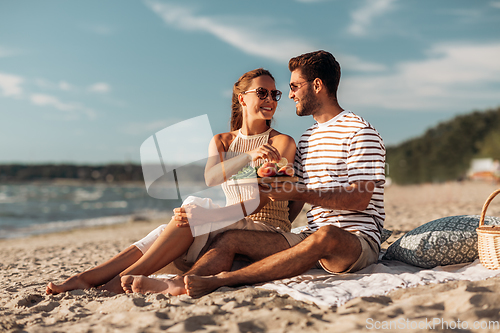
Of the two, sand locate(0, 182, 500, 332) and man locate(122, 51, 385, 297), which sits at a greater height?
man locate(122, 51, 385, 297)

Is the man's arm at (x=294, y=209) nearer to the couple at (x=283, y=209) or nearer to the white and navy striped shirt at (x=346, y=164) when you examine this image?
the couple at (x=283, y=209)

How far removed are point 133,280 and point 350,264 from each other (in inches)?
67.1

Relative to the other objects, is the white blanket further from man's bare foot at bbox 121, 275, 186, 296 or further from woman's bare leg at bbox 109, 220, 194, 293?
woman's bare leg at bbox 109, 220, 194, 293

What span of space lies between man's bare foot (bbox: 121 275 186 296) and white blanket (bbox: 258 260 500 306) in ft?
2.08

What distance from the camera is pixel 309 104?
142 inches

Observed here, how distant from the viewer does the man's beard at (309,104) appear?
11.8ft

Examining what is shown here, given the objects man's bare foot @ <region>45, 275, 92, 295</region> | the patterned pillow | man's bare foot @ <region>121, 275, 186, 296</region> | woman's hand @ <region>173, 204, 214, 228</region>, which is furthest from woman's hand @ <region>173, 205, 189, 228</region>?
the patterned pillow

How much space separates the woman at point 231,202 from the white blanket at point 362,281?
21.3 inches

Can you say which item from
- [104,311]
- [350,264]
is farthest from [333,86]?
Answer: [104,311]

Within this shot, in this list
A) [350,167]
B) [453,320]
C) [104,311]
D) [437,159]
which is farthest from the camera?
[437,159]

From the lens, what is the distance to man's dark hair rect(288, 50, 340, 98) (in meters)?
3.53

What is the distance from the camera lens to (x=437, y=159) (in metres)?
58.8

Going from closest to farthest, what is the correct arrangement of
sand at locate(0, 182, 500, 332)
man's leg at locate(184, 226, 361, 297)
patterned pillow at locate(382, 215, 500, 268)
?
sand at locate(0, 182, 500, 332) → man's leg at locate(184, 226, 361, 297) → patterned pillow at locate(382, 215, 500, 268)

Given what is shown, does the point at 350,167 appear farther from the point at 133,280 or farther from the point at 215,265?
the point at 133,280
